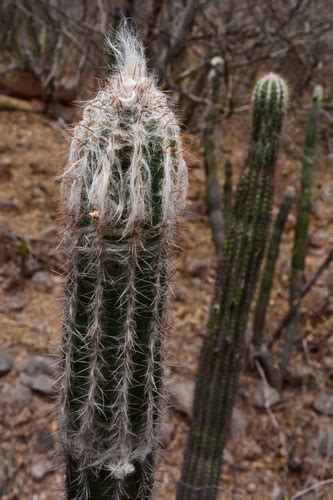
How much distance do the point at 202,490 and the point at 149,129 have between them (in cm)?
192

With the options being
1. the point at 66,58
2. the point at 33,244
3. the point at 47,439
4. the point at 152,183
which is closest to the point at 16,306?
the point at 33,244

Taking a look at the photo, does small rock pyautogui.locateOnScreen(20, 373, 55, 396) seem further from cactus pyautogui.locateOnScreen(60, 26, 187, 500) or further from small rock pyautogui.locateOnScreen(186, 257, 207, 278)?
cactus pyautogui.locateOnScreen(60, 26, 187, 500)

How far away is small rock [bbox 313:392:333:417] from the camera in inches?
143

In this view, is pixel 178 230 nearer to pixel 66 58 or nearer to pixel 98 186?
pixel 98 186

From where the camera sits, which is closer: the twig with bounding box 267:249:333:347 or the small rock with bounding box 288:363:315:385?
the twig with bounding box 267:249:333:347

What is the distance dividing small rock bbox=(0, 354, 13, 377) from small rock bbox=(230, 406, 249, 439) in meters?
1.50

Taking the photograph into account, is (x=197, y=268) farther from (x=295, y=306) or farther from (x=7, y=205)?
(x=7, y=205)

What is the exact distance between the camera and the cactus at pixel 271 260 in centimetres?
356

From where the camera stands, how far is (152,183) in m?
1.36

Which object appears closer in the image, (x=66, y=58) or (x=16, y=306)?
(x=16, y=306)

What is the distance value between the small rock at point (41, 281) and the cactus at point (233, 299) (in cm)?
203

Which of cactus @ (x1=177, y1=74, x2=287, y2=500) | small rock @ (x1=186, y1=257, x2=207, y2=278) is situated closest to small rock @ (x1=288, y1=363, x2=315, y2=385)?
small rock @ (x1=186, y1=257, x2=207, y2=278)

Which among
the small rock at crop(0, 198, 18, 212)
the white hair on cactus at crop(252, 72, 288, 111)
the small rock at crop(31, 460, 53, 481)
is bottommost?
the small rock at crop(31, 460, 53, 481)

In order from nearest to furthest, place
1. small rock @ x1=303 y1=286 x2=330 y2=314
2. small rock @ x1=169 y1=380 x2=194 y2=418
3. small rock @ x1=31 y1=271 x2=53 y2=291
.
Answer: small rock @ x1=169 y1=380 x2=194 y2=418
small rock @ x1=31 y1=271 x2=53 y2=291
small rock @ x1=303 y1=286 x2=330 y2=314
